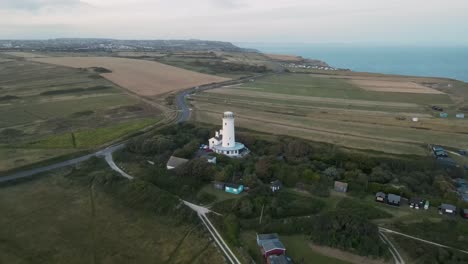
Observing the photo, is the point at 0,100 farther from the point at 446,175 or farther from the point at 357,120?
the point at 446,175

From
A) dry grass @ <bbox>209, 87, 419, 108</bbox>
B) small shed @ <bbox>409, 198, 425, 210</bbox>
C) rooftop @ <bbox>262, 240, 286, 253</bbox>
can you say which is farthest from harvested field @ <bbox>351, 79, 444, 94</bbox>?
rooftop @ <bbox>262, 240, 286, 253</bbox>

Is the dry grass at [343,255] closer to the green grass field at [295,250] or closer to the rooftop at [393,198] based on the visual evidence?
the green grass field at [295,250]

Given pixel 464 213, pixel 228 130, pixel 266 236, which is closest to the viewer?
pixel 266 236

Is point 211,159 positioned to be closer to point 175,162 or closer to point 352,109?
point 175,162

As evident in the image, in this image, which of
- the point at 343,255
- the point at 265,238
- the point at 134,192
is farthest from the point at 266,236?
the point at 134,192

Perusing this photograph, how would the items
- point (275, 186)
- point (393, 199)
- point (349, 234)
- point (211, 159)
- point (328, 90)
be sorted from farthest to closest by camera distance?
1. point (328, 90)
2. point (211, 159)
3. point (275, 186)
4. point (393, 199)
5. point (349, 234)

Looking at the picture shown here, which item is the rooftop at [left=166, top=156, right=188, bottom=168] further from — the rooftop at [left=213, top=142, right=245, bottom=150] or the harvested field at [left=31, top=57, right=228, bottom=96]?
the harvested field at [left=31, top=57, right=228, bottom=96]
